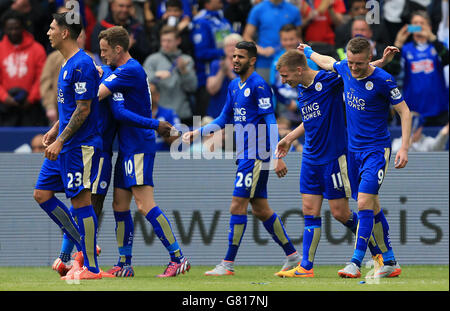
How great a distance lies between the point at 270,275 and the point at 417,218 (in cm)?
248

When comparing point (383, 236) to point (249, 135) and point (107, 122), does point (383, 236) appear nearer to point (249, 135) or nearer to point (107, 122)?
point (249, 135)

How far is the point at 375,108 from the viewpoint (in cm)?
855

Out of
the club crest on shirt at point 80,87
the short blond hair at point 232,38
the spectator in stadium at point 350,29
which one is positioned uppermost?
the spectator in stadium at point 350,29

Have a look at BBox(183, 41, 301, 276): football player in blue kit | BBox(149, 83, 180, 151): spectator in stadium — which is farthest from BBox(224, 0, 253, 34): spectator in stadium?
BBox(183, 41, 301, 276): football player in blue kit

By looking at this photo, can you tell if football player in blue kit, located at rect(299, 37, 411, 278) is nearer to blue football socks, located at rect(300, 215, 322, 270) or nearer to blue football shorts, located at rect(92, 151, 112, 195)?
blue football socks, located at rect(300, 215, 322, 270)

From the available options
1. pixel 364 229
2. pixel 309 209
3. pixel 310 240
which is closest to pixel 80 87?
pixel 309 209

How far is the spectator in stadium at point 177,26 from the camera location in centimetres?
1341

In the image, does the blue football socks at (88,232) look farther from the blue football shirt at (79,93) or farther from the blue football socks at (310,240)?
the blue football socks at (310,240)

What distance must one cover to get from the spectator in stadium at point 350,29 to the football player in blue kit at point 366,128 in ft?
14.0

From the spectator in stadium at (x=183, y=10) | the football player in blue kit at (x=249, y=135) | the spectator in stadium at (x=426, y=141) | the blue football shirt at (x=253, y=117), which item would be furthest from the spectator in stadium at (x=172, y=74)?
the blue football shirt at (x=253, y=117)

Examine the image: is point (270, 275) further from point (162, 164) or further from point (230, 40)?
point (230, 40)

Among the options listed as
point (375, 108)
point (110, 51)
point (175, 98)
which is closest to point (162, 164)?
point (175, 98)

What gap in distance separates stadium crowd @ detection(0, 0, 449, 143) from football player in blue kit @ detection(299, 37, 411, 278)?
3250mm

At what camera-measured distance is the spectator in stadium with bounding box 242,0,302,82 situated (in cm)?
1325
